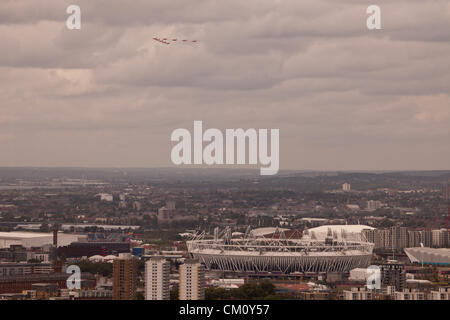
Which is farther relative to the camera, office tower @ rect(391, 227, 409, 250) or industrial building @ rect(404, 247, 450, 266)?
office tower @ rect(391, 227, 409, 250)

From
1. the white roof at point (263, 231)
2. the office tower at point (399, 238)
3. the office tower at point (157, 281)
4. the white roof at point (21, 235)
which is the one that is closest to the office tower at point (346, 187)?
the white roof at point (263, 231)

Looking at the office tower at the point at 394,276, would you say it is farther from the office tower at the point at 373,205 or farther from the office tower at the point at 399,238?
the office tower at the point at 373,205

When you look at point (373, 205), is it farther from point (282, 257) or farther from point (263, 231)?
point (282, 257)

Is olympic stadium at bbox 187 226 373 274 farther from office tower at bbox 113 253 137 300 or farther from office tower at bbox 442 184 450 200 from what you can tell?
office tower at bbox 442 184 450 200

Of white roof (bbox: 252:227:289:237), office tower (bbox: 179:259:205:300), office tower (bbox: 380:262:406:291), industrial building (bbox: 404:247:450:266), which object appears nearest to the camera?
office tower (bbox: 179:259:205:300)

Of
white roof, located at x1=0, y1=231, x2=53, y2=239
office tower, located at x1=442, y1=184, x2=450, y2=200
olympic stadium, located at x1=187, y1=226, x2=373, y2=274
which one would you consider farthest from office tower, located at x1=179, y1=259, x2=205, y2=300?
office tower, located at x1=442, y1=184, x2=450, y2=200
